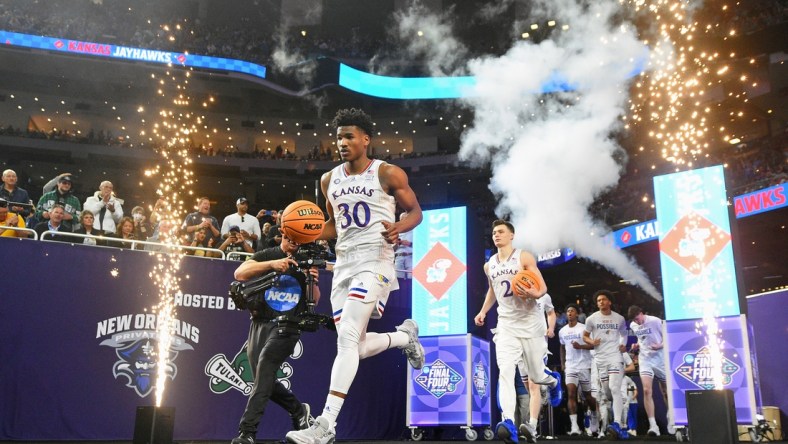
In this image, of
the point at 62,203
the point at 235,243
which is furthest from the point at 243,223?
the point at 62,203

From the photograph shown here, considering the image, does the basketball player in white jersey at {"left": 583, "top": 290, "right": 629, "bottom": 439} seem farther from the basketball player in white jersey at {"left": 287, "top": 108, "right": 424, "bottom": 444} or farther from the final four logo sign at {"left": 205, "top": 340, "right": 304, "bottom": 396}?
the basketball player in white jersey at {"left": 287, "top": 108, "right": 424, "bottom": 444}

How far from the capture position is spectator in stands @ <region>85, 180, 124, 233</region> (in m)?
10.4

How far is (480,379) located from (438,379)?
0.72 m

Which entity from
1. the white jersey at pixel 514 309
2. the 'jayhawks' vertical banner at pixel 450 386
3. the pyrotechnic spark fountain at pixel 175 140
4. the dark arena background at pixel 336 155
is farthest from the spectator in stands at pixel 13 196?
the pyrotechnic spark fountain at pixel 175 140

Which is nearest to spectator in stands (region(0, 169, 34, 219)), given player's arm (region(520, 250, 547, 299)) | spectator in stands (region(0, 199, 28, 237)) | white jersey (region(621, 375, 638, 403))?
spectator in stands (region(0, 199, 28, 237))

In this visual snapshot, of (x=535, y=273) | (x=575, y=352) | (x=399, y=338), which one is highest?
(x=535, y=273)

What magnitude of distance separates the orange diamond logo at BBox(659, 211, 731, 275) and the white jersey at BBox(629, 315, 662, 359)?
1.96m

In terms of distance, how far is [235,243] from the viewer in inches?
413

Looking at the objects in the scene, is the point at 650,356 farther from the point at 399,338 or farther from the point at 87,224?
the point at 87,224

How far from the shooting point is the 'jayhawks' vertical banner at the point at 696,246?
27.2 ft

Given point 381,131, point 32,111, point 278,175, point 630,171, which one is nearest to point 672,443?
point 630,171

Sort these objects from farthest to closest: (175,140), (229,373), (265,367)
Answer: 1. (175,140)
2. (229,373)
3. (265,367)

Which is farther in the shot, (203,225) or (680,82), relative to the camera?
(680,82)

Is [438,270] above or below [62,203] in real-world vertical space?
below
